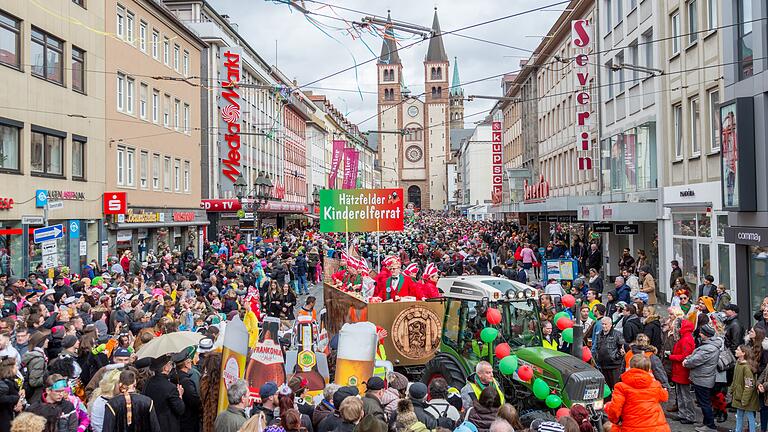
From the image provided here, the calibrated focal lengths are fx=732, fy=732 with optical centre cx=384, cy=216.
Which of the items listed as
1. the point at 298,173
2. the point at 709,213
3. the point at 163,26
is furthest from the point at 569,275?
the point at 298,173

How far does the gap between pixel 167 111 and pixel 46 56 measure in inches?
405

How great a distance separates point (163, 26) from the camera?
3234cm

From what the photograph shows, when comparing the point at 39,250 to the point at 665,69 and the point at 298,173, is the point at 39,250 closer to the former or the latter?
the point at 665,69

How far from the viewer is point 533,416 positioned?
8.42 meters

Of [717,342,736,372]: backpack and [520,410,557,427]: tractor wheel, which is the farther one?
[717,342,736,372]: backpack

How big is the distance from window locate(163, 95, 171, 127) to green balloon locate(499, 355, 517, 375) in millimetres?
27169

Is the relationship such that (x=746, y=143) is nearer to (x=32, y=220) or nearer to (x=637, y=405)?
(x=637, y=405)

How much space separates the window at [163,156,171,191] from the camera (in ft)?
108

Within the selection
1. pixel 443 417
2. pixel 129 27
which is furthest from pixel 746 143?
pixel 129 27

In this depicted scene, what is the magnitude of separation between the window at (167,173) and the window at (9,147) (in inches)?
452

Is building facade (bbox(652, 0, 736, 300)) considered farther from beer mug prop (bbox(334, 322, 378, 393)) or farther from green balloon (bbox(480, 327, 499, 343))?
beer mug prop (bbox(334, 322, 378, 393))

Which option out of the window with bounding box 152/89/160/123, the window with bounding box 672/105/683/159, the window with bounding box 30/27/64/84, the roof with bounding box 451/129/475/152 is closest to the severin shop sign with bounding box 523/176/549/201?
the window with bounding box 672/105/683/159

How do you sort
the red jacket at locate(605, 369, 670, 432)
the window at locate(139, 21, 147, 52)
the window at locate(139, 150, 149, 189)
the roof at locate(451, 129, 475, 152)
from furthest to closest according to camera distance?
the roof at locate(451, 129, 475, 152), the window at locate(139, 150, 149, 189), the window at locate(139, 21, 147, 52), the red jacket at locate(605, 369, 670, 432)

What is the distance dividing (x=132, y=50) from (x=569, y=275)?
1879 centimetres
